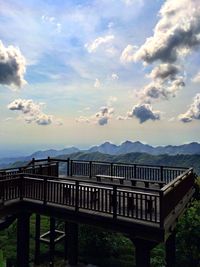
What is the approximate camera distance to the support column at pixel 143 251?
1031 cm

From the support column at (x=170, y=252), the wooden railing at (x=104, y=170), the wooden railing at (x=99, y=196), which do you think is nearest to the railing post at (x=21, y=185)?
the wooden railing at (x=99, y=196)

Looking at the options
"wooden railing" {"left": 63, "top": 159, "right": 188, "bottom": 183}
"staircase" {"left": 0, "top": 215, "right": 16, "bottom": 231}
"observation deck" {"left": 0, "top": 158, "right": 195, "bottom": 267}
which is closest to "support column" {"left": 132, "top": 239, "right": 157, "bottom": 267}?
"observation deck" {"left": 0, "top": 158, "right": 195, "bottom": 267}

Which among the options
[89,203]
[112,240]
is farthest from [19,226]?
[112,240]

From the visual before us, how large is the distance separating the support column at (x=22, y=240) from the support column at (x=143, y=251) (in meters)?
5.50

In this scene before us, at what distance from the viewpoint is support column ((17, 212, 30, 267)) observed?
13.2 metres

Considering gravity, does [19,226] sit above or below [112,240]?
above

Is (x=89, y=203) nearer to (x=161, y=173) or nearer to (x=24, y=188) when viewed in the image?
(x=24, y=188)

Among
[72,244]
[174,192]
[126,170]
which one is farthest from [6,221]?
[126,170]

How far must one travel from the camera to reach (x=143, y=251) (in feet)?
34.3

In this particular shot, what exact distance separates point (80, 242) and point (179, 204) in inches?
350

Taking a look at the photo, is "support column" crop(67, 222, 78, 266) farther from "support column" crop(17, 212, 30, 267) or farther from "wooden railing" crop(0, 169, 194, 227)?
"wooden railing" crop(0, 169, 194, 227)

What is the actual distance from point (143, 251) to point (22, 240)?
582cm

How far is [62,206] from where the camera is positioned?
12.1 metres

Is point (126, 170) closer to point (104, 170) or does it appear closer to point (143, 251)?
point (104, 170)
